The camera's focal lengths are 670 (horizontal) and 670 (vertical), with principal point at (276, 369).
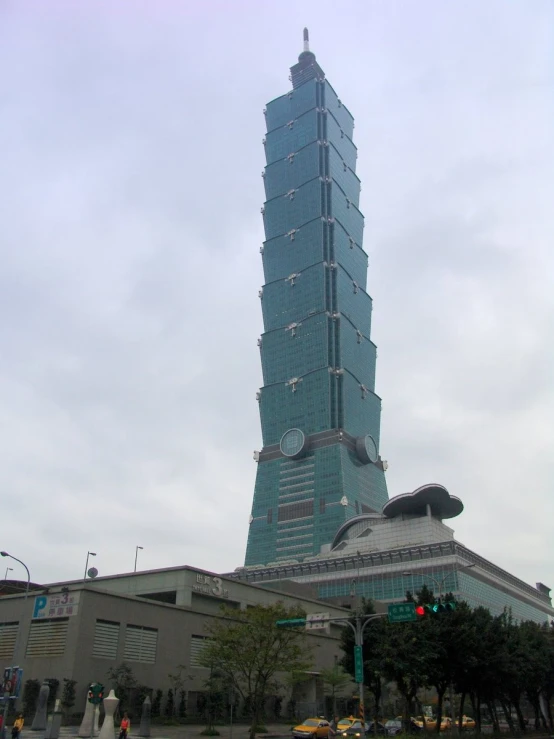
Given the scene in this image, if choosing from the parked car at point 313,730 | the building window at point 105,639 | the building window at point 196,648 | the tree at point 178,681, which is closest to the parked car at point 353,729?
the parked car at point 313,730

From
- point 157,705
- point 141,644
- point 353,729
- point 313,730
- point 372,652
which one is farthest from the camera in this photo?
point 141,644

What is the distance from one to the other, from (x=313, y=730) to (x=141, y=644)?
71.6 ft

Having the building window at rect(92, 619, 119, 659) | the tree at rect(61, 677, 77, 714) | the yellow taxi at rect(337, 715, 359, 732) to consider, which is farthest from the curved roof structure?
the tree at rect(61, 677, 77, 714)

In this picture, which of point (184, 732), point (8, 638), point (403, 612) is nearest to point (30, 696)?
point (8, 638)

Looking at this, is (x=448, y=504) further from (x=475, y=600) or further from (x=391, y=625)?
(x=391, y=625)

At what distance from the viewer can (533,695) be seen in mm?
75562

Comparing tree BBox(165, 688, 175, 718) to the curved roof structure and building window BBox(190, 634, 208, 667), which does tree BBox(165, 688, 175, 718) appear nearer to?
building window BBox(190, 634, 208, 667)

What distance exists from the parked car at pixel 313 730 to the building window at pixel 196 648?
66.0 ft

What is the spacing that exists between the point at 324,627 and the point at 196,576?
130 ft

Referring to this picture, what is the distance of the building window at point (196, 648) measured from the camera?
72375mm

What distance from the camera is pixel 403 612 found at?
138 ft

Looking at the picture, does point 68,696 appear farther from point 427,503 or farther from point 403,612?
point 427,503

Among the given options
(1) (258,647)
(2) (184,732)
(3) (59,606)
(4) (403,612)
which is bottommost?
(2) (184,732)

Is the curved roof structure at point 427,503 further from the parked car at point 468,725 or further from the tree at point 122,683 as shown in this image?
the tree at point 122,683
